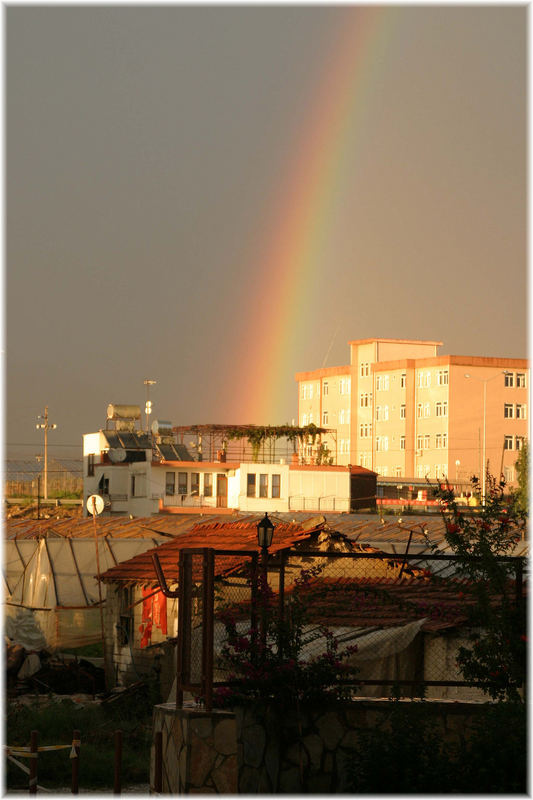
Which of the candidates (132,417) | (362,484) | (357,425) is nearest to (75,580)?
(132,417)

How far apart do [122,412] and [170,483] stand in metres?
13.4

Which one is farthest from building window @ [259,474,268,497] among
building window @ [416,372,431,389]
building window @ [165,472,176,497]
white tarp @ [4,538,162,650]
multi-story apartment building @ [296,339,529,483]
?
building window @ [416,372,431,389]

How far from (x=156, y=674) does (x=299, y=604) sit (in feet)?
44.0

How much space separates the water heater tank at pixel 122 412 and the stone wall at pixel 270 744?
7149 cm

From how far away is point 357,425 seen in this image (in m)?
123

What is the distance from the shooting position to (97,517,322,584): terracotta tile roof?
24.1 meters

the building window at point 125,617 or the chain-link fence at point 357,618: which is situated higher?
the chain-link fence at point 357,618

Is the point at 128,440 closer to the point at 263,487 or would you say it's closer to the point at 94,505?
the point at 263,487

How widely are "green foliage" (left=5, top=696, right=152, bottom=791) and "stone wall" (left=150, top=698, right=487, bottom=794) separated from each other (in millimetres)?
4631

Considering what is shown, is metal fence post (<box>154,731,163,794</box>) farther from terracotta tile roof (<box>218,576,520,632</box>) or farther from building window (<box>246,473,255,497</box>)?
building window (<box>246,473,255,497</box>)

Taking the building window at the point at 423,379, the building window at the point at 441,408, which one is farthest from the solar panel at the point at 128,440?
the building window at the point at 423,379

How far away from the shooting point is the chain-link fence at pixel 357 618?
10852 millimetres

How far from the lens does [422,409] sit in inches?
4498

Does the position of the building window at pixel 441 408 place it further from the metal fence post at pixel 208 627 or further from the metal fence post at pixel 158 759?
the metal fence post at pixel 208 627
